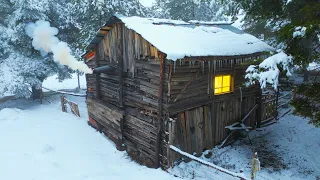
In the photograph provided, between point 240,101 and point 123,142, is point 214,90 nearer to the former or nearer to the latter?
point 240,101

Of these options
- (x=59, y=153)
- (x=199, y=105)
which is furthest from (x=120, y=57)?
(x=59, y=153)

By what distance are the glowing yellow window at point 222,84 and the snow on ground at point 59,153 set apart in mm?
4900

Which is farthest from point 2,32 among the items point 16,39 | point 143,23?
point 143,23

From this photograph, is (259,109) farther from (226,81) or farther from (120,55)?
(120,55)

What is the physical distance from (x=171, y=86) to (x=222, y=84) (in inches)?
141

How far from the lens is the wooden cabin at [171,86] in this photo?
1010 centimetres

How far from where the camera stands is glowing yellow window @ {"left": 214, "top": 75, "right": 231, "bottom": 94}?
11990mm

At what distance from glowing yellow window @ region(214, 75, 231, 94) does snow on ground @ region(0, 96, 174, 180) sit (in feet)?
16.1

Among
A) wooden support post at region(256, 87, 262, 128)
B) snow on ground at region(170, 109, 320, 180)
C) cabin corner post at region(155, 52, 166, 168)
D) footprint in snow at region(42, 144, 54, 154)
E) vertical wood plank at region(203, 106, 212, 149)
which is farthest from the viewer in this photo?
wooden support post at region(256, 87, 262, 128)

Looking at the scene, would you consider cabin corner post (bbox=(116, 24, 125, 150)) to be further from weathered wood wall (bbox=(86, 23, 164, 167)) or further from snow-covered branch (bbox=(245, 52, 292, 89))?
snow-covered branch (bbox=(245, 52, 292, 89))

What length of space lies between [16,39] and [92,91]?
970cm

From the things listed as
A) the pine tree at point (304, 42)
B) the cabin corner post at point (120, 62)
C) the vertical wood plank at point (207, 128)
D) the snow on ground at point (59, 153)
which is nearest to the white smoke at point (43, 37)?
the snow on ground at point (59, 153)

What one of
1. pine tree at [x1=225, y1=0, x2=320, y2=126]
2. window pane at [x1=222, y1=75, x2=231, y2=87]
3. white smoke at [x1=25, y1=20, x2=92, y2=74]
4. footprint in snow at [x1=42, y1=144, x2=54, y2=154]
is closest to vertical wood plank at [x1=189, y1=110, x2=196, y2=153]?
window pane at [x1=222, y1=75, x2=231, y2=87]

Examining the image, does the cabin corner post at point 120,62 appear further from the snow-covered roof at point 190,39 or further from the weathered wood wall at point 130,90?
the snow-covered roof at point 190,39
